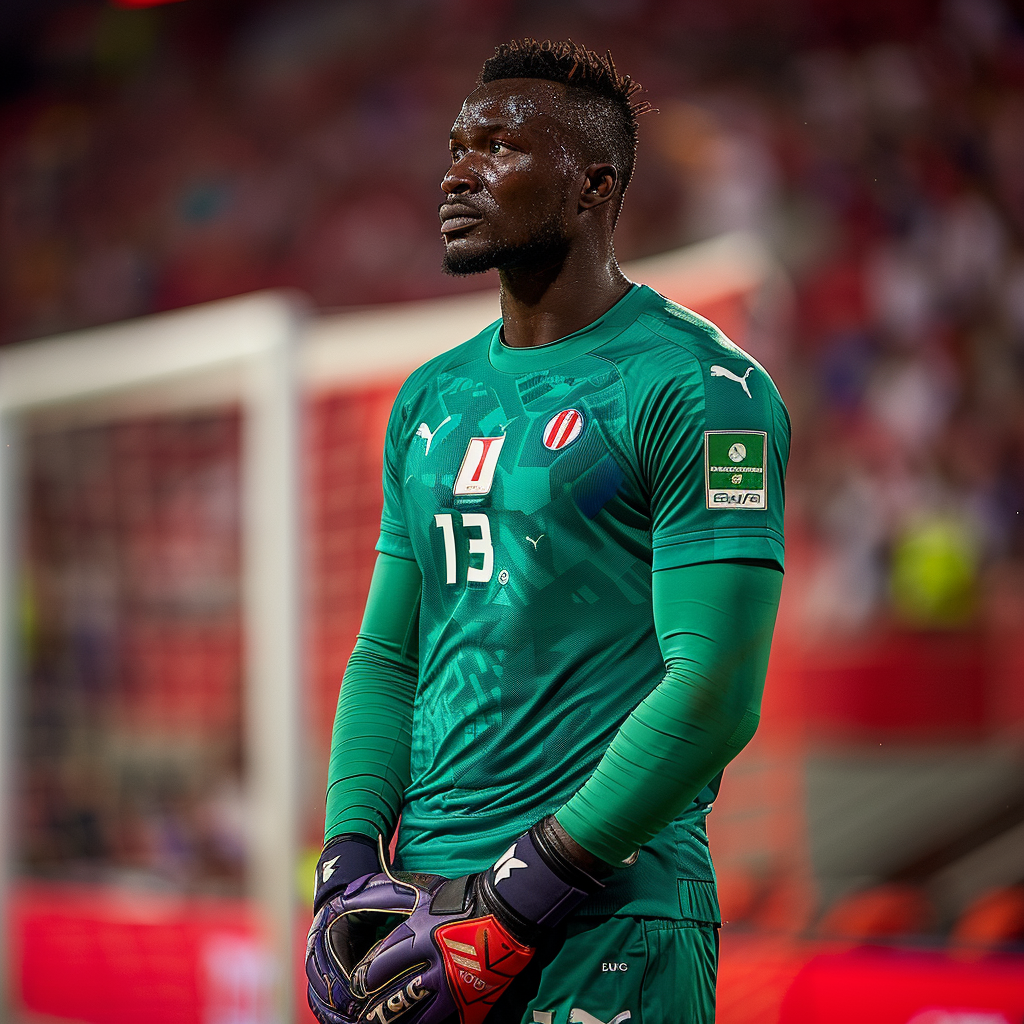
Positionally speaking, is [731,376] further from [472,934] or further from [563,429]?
[472,934]

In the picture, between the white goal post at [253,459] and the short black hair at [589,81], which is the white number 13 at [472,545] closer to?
the short black hair at [589,81]

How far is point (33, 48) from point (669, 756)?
7.15 metres

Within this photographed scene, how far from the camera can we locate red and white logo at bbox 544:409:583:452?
1273 mm

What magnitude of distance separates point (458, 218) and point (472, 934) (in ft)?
2.17

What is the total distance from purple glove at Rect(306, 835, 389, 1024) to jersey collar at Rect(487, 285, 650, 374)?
50 cm

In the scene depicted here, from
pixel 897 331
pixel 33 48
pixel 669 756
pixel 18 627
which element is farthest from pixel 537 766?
pixel 33 48

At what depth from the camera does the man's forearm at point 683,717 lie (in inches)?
46.1

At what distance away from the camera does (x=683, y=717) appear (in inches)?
46.2

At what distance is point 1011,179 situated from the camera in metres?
5.80

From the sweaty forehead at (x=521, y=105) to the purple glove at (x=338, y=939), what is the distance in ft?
2.35

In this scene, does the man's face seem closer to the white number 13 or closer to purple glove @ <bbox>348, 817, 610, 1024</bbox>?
the white number 13

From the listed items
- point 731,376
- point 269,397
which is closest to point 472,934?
point 731,376

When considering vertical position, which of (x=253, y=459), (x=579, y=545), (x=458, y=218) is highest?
(x=458, y=218)

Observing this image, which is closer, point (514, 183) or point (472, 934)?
point (472, 934)
